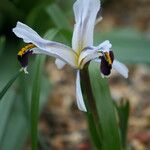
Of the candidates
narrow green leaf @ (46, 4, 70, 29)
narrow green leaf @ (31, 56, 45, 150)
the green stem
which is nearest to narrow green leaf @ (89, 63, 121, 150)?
the green stem

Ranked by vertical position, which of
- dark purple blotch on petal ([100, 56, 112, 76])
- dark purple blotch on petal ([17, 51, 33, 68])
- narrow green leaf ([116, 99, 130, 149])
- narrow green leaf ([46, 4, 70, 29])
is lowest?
dark purple blotch on petal ([100, 56, 112, 76])

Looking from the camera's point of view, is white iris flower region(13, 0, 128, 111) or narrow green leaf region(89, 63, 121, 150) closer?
white iris flower region(13, 0, 128, 111)

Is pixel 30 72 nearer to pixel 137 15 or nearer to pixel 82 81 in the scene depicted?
pixel 82 81

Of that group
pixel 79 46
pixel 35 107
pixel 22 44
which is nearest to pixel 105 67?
pixel 79 46

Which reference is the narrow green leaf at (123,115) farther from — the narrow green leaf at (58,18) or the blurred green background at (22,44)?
the narrow green leaf at (58,18)

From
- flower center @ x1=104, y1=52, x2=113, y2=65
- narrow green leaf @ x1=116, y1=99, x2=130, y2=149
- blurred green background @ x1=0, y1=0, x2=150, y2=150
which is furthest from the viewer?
blurred green background @ x1=0, y1=0, x2=150, y2=150

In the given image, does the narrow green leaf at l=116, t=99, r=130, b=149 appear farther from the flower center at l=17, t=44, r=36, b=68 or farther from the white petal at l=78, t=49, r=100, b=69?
the flower center at l=17, t=44, r=36, b=68

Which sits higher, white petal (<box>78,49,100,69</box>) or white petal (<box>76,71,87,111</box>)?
white petal (<box>78,49,100,69</box>)

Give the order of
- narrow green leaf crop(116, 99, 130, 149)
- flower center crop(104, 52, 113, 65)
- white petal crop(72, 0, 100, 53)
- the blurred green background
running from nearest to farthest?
flower center crop(104, 52, 113, 65)
white petal crop(72, 0, 100, 53)
narrow green leaf crop(116, 99, 130, 149)
the blurred green background
